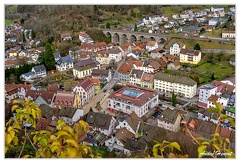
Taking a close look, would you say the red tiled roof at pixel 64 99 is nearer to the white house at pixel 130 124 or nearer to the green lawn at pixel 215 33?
the white house at pixel 130 124

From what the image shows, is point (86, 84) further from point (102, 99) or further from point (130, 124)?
point (130, 124)

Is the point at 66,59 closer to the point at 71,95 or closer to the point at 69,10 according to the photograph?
the point at 71,95

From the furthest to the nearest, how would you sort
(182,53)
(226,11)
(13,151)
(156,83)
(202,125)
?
(226,11) < (182,53) < (156,83) < (202,125) < (13,151)

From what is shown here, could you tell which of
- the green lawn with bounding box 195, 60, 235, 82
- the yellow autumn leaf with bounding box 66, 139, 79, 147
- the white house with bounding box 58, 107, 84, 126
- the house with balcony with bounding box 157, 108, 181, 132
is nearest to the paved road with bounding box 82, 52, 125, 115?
the white house with bounding box 58, 107, 84, 126

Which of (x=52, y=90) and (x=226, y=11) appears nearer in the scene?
(x=52, y=90)

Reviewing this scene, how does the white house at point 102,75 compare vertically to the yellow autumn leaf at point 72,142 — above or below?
below

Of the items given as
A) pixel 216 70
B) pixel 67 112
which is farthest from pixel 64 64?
pixel 216 70

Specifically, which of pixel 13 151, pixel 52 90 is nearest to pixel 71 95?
pixel 52 90

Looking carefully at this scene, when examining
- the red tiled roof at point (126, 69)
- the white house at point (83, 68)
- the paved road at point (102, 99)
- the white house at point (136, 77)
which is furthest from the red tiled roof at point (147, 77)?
the white house at point (83, 68)
